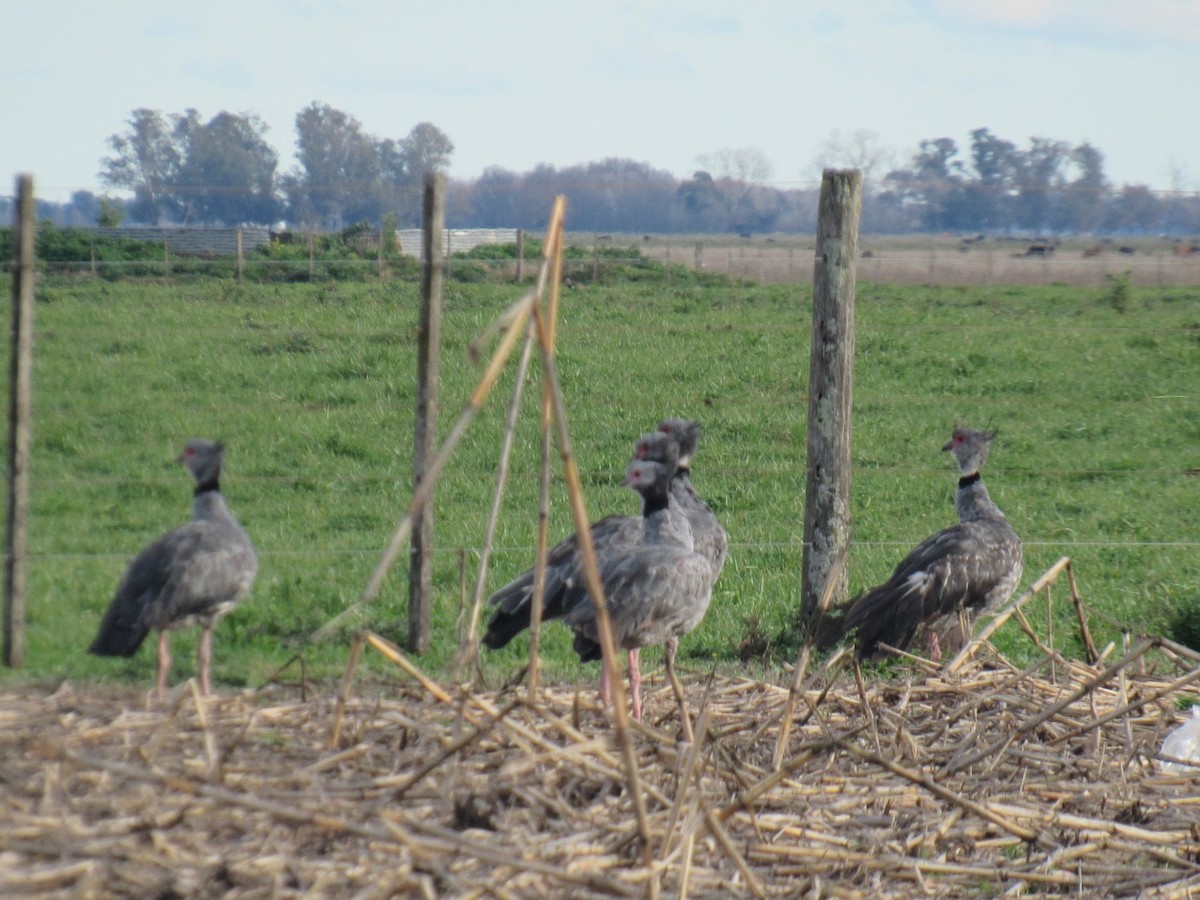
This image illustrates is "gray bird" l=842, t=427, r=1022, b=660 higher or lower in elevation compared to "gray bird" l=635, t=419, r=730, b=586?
lower

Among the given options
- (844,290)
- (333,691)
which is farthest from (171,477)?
(844,290)

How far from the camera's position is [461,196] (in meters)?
10.1

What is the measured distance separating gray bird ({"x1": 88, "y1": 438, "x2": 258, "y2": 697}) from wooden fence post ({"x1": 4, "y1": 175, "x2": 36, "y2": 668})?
830 mm

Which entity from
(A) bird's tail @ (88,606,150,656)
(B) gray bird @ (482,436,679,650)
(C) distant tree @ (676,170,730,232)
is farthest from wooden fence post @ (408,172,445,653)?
(C) distant tree @ (676,170,730,232)

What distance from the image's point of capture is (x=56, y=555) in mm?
6258

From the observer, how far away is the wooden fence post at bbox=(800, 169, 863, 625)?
22.6ft

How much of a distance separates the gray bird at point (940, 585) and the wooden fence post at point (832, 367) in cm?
37

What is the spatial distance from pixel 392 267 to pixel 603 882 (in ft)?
25.3

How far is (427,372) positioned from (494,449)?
3557 millimetres

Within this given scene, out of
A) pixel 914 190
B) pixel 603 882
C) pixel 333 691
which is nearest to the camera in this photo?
pixel 603 882

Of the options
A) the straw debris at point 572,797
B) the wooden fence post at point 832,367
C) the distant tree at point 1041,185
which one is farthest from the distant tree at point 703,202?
the straw debris at point 572,797

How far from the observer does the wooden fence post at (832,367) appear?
6895 mm

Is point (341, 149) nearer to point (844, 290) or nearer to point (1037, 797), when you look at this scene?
point (844, 290)

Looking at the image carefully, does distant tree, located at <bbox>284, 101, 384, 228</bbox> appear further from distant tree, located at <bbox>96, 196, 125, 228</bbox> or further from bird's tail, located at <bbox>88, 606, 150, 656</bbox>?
bird's tail, located at <bbox>88, 606, 150, 656</bbox>
